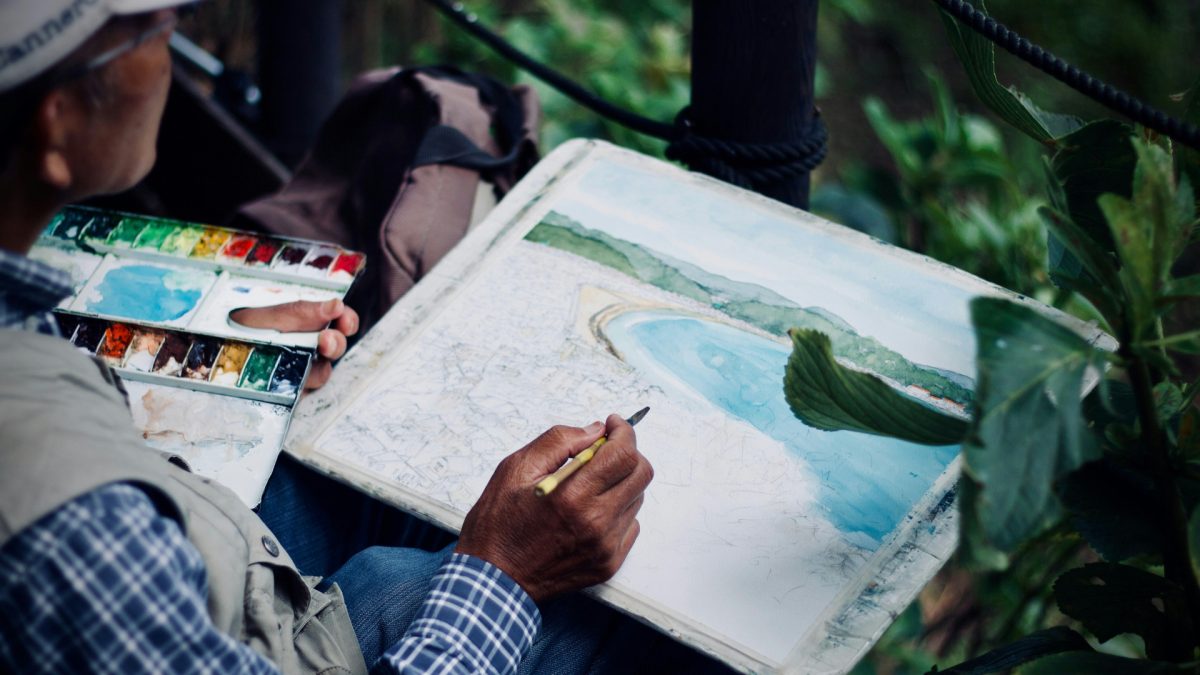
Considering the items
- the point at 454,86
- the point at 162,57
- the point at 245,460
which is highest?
the point at 162,57

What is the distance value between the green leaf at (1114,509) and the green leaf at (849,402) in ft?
0.50

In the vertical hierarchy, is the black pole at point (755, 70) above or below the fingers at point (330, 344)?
above

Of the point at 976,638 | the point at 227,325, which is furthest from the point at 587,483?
the point at 976,638

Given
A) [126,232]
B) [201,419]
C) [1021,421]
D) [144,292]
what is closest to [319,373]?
[201,419]

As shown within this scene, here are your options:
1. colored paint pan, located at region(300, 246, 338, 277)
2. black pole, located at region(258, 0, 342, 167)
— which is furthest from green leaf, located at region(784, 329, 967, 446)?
black pole, located at region(258, 0, 342, 167)

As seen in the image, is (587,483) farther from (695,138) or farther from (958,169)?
(958,169)

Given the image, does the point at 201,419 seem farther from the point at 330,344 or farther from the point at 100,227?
the point at 100,227

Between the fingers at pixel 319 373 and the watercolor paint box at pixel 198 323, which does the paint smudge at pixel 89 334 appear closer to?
the watercolor paint box at pixel 198 323

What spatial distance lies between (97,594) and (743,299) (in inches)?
30.9

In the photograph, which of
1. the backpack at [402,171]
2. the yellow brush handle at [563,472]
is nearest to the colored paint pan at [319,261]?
the backpack at [402,171]

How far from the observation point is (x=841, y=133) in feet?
11.6

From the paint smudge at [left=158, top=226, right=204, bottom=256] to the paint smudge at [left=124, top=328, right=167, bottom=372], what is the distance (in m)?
0.15

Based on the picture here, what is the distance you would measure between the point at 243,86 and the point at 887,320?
64.9 inches

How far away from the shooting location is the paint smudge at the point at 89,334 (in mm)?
1242
